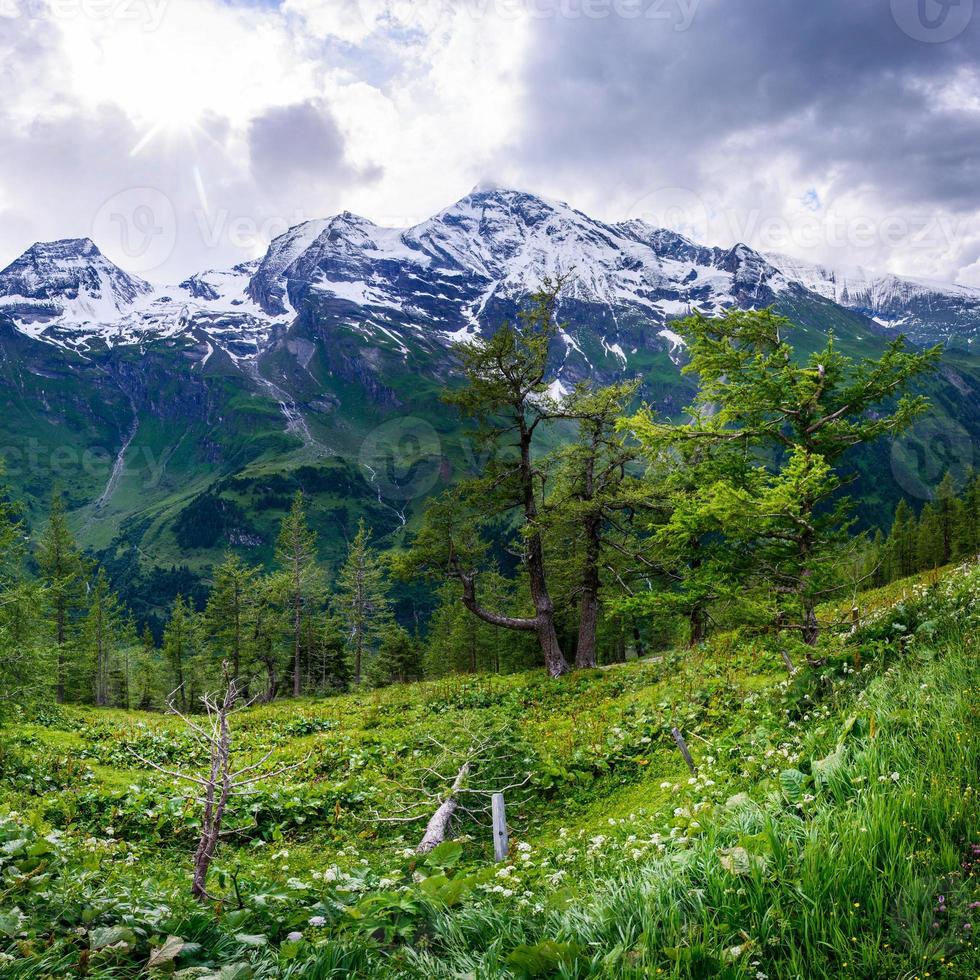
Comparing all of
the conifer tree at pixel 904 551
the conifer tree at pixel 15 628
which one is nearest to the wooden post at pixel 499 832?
the conifer tree at pixel 15 628

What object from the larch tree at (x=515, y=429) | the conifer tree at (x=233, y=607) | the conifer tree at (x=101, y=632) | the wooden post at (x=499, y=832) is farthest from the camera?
the conifer tree at (x=101, y=632)

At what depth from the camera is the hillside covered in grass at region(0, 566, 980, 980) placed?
11.2 ft

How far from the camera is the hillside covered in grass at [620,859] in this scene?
340 cm

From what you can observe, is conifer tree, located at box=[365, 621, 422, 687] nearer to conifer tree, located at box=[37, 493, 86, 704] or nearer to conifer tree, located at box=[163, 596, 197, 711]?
conifer tree, located at box=[163, 596, 197, 711]

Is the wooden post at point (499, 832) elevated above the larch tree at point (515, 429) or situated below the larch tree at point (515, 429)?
below

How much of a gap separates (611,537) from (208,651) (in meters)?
54.0

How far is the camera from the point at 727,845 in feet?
15.0

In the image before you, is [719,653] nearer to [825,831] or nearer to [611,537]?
[611,537]

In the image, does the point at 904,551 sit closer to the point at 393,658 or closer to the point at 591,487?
the point at 393,658

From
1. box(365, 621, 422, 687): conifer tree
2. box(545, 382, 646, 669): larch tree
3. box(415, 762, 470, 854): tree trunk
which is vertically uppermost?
box(545, 382, 646, 669): larch tree

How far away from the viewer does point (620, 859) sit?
5270 millimetres

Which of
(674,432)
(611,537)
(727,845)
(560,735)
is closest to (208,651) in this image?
(611,537)

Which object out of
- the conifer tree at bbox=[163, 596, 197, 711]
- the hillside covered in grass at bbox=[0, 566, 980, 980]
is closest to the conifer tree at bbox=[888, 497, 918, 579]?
the hillside covered in grass at bbox=[0, 566, 980, 980]

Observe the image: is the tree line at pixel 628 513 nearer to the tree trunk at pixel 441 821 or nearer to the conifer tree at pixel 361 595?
the tree trunk at pixel 441 821
